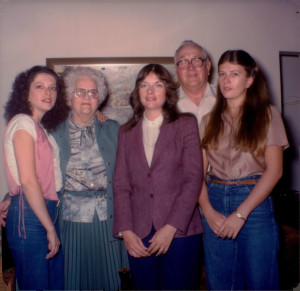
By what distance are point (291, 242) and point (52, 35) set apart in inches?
133

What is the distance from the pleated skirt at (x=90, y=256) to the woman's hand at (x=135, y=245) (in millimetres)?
256

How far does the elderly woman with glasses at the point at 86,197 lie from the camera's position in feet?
5.76

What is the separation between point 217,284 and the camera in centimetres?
158

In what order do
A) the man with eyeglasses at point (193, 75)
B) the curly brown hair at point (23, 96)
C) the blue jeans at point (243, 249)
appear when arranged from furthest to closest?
the man with eyeglasses at point (193, 75) < the curly brown hair at point (23, 96) < the blue jeans at point (243, 249)

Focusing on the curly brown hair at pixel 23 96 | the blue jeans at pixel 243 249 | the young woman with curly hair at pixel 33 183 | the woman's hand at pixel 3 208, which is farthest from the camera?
the woman's hand at pixel 3 208

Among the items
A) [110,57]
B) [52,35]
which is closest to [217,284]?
[110,57]

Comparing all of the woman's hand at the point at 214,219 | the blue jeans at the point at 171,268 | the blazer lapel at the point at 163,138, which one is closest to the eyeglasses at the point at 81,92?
the blazer lapel at the point at 163,138

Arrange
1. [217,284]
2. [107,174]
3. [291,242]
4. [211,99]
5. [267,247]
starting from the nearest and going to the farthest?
[267,247]
[217,284]
[107,174]
[211,99]
[291,242]

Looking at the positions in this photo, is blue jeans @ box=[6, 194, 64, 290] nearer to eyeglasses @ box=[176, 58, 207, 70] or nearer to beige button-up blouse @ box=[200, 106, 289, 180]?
beige button-up blouse @ box=[200, 106, 289, 180]

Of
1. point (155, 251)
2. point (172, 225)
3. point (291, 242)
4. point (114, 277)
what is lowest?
point (291, 242)

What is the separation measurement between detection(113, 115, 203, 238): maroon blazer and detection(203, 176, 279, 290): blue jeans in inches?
5.0

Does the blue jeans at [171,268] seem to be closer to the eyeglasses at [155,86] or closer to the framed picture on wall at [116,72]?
the eyeglasses at [155,86]

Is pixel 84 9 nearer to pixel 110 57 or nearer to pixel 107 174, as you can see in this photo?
pixel 110 57

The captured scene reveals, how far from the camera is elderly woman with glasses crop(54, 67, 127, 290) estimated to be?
1.76 metres
